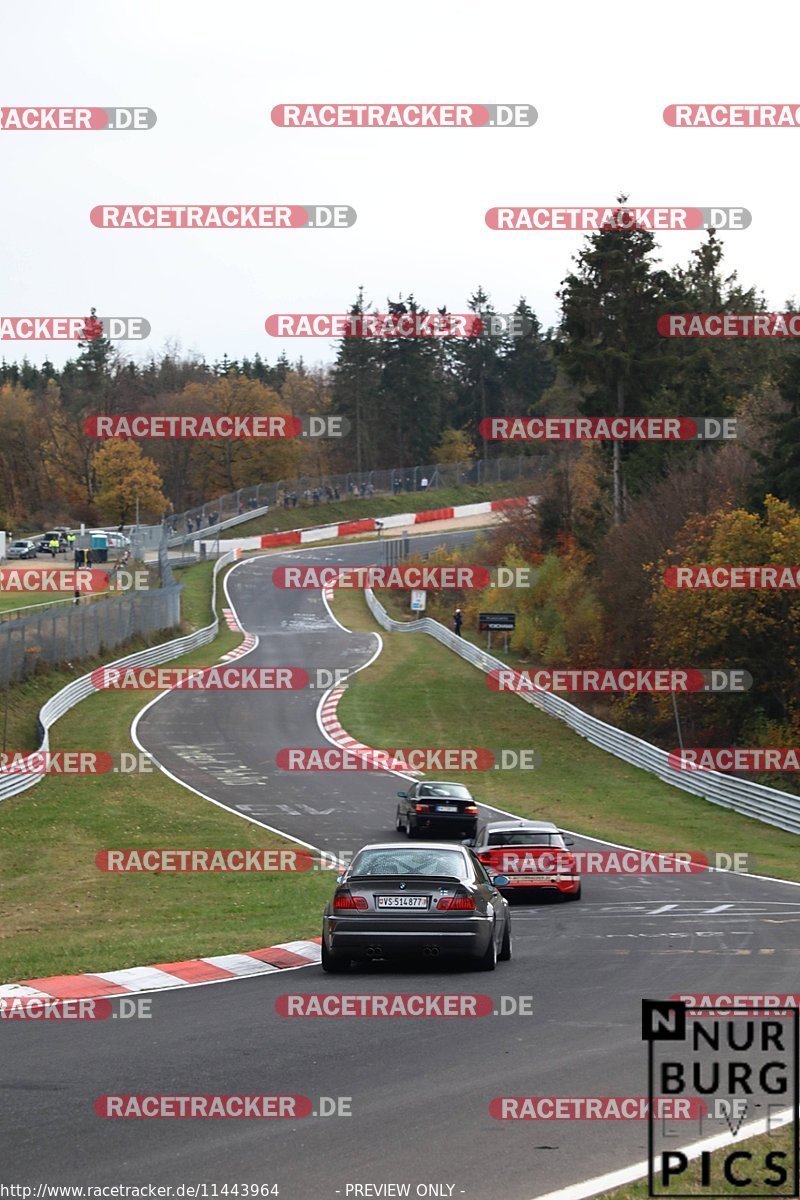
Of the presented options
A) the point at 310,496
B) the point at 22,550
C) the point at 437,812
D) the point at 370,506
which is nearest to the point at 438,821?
the point at 437,812

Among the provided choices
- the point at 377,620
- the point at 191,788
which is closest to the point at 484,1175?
the point at 191,788

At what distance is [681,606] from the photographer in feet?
137

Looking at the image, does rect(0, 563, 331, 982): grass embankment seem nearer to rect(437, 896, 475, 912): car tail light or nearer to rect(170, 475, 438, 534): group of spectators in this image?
rect(437, 896, 475, 912): car tail light

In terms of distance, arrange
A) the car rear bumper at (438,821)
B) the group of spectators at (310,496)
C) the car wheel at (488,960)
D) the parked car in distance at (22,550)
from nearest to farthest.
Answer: the car wheel at (488,960) → the car rear bumper at (438,821) → the parked car in distance at (22,550) → the group of spectators at (310,496)

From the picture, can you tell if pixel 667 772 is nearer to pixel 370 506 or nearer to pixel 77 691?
pixel 77 691

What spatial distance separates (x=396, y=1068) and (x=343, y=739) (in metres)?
34.5

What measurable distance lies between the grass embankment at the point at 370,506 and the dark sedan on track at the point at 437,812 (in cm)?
6461

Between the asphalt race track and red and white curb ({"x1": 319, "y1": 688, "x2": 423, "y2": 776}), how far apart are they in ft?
69.9

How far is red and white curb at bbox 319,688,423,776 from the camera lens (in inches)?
1575

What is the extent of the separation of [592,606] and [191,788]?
2571cm

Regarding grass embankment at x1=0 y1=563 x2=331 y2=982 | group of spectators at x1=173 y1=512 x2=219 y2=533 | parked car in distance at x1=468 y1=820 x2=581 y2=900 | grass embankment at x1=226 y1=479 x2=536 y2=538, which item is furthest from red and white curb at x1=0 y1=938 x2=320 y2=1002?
group of spectators at x1=173 y1=512 x2=219 y2=533

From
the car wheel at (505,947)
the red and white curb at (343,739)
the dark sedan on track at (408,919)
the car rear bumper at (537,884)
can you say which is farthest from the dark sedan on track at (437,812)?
the dark sedan on track at (408,919)

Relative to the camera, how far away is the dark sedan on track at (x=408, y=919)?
44.0ft

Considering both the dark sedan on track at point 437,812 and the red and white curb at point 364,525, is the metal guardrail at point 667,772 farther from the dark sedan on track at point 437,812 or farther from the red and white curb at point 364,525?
the red and white curb at point 364,525
